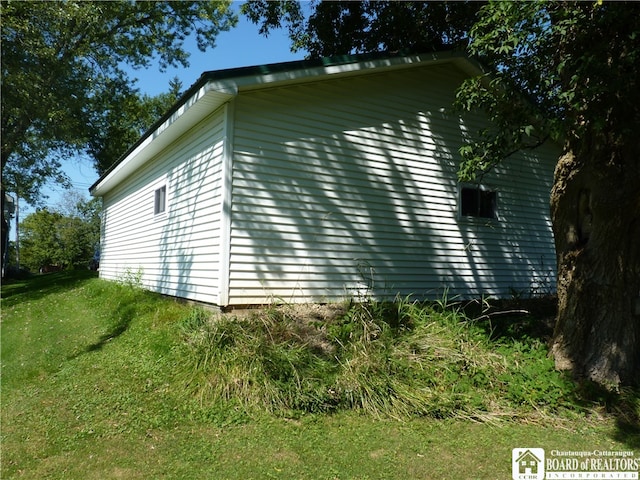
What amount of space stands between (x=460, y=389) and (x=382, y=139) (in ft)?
15.5

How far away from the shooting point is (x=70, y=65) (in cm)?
1540

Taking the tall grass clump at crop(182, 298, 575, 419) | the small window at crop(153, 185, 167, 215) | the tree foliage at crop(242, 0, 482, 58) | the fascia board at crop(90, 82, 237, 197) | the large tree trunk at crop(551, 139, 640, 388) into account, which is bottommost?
the tall grass clump at crop(182, 298, 575, 419)

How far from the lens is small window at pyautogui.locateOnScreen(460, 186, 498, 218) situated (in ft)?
31.4

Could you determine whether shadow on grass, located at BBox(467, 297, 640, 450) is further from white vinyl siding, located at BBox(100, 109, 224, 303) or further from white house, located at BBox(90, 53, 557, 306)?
white vinyl siding, located at BBox(100, 109, 224, 303)

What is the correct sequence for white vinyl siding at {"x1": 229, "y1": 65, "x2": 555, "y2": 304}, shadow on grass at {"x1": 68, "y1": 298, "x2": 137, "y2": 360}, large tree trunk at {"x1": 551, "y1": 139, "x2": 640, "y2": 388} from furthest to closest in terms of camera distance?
white vinyl siding at {"x1": 229, "y1": 65, "x2": 555, "y2": 304} < shadow on grass at {"x1": 68, "y1": 298, "x2": 137, "y2": 360} < large tree trunk at {"x1": 551, "y1": 139, "x2": 640, "y2": 388}

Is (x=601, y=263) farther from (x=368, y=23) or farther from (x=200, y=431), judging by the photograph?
(x=368, y=23)

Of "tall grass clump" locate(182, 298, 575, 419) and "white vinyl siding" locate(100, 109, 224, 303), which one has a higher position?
"white vinyl siding" locate(100, 109, 224, 303)

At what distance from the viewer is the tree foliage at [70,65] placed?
13.6 meters

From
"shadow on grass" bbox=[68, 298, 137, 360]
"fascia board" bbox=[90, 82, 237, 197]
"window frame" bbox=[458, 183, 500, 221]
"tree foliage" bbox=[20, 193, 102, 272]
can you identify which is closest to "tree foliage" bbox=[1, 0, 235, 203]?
"fascia board" bbox=[90, 82, 237, 197]

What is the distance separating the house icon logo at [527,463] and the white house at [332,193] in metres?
3.88

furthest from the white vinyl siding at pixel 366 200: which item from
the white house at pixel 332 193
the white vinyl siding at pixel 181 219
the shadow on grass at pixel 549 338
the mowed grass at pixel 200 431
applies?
the mowed grass at pixel 200 431

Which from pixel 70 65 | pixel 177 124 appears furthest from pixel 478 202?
pixel 70 65

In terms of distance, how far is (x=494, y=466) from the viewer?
408 cm

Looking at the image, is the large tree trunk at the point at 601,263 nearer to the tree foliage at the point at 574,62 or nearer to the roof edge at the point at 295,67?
the tree foliage at the point at 574,62
